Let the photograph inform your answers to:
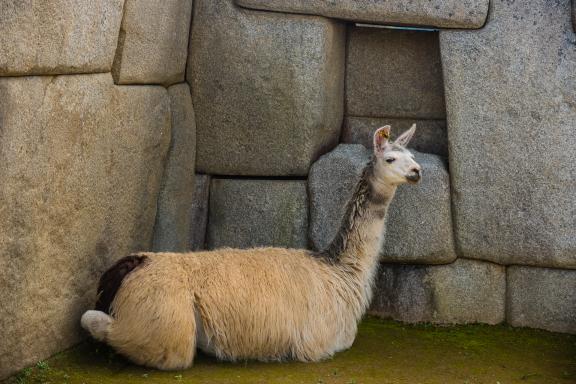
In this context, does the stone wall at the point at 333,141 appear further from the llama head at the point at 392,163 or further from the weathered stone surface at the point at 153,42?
the llama head at the point at 392,163

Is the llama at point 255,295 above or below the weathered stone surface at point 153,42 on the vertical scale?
below

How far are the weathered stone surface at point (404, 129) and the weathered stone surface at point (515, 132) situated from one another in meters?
0.44

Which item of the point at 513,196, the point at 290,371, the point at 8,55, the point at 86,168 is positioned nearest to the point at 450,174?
the point at 513,196

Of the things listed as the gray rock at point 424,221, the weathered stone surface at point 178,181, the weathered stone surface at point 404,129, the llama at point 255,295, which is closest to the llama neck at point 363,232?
the llama at point 255,295

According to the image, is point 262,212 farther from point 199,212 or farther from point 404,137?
point 404,137

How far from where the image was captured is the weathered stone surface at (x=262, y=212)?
22.9 feet

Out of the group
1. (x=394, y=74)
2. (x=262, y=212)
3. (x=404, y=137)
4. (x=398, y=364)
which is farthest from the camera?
(x=394, y=74)

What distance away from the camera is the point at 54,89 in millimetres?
5203

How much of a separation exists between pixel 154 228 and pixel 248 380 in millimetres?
1466

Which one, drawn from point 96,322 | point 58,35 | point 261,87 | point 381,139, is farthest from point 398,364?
point 58,35

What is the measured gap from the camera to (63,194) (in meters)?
5.40

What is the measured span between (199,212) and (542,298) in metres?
2.31

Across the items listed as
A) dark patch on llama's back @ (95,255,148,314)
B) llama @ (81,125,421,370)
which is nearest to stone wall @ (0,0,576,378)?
dark patch on llama's back @ (95,255,148,314)

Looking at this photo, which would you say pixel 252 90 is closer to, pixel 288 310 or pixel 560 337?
pixel 288 310
